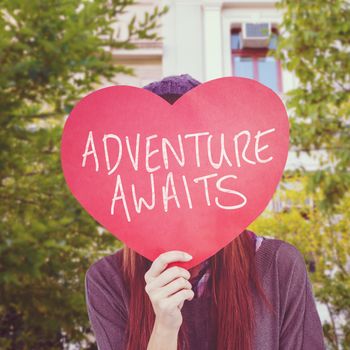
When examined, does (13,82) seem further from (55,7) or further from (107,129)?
(107,129)

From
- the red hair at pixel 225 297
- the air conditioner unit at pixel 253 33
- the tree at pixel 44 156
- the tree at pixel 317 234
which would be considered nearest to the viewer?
the red hair at pixel 225 297

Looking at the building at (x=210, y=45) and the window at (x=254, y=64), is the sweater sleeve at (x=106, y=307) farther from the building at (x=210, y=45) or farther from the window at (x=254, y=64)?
the window at (x=254, y=64)

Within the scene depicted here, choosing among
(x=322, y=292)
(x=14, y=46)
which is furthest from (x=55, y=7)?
(x=322, y=292)

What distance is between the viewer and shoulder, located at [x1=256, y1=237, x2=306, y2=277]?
0.97m

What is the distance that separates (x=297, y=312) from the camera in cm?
94

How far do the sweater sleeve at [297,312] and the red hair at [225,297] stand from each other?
5 cm

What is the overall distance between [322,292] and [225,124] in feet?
12.1

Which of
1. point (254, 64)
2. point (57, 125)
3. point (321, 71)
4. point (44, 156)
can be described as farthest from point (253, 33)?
point (44, 156)

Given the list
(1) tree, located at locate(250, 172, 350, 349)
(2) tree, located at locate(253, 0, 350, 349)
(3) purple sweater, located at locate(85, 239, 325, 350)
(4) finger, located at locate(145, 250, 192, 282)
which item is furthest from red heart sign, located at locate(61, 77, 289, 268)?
(1) tree, located at locate(250, 172, 350, 349)

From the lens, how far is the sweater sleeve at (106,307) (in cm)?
97

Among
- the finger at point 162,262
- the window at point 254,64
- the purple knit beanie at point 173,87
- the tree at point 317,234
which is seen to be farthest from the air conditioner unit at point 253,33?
the finger at point 162,262

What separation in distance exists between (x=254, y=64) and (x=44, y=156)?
6882 mm

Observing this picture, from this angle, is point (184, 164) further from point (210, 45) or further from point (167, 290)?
point (210, 45)

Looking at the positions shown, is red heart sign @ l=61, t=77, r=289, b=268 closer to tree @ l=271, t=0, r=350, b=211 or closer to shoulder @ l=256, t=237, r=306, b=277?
shoulder @ l=256, t=237, r=306, b=277
